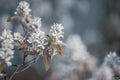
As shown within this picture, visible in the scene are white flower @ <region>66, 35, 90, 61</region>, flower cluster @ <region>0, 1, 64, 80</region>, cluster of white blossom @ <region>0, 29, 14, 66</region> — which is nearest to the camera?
cluster of white blossom @ <region>0, 29, 14, 66</region>

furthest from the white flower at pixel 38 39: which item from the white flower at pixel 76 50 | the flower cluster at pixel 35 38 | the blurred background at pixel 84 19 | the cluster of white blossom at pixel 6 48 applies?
the blurred background at pixel 84 19

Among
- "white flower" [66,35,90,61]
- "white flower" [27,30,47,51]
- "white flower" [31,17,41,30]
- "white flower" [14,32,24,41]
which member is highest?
"white flower" [66,35,90,61]

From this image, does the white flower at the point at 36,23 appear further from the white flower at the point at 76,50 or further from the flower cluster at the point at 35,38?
the white flower at the point at 76,50

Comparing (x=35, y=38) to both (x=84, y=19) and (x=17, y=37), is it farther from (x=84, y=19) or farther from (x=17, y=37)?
(x=84, y=19)

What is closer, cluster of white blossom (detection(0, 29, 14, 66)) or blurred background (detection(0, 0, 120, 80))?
cluster of white blossom (detection(0, 29, 14, 66))

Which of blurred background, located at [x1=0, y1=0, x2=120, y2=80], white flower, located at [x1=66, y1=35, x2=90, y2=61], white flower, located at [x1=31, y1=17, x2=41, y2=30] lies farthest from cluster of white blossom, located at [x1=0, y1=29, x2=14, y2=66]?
blurred background, located at [x1=0, y1=0, x2=120, y2=80]

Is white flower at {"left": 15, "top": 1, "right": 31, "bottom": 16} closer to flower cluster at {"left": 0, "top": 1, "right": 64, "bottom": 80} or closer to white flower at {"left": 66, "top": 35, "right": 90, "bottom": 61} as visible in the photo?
flower cluster at {"left": 0, "top": 1, "right": 64, "bottom": 80}

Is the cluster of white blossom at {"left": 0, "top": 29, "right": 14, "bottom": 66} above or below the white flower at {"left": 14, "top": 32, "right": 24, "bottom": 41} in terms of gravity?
below

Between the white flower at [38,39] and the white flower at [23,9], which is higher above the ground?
the white flower at [23,9]
